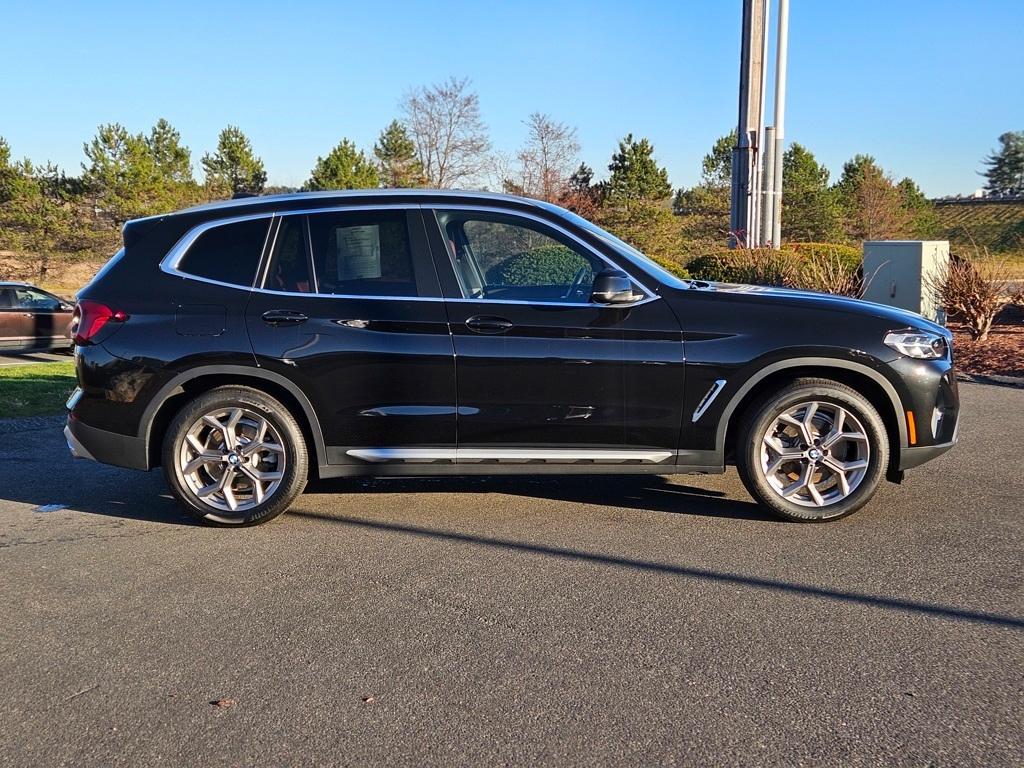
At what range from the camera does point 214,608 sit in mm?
4156

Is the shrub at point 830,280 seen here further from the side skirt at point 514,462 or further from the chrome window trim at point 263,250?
the chrome window trim at point 263,250

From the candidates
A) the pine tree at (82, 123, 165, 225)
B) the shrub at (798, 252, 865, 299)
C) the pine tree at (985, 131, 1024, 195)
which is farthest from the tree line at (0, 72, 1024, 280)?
the pine tree at (985, 131, 1024, 195)

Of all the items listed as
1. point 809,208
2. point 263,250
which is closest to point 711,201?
point 809,208

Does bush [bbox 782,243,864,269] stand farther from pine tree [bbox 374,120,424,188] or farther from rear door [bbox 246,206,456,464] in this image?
pine tree [bbox 374,120,424,188]

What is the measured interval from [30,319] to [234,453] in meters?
14.3

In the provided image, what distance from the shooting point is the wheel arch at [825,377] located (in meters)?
5.18

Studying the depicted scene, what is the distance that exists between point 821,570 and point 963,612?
2.28 ft

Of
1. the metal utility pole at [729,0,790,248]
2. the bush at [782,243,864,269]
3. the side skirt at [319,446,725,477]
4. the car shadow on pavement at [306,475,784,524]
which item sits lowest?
the car shadow on pavement at [306,475,784,524]

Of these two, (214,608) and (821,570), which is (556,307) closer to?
(821,570)

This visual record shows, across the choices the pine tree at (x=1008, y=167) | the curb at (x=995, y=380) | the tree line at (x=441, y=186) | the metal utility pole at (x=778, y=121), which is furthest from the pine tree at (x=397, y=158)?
the pine tree at (x=1008, y=167)

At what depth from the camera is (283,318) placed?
5.29 m

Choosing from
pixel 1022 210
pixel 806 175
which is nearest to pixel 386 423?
pixel 806 175

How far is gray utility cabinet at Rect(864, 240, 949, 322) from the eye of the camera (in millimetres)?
13469

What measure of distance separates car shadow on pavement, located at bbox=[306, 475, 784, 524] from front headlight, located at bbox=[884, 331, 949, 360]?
120cm
